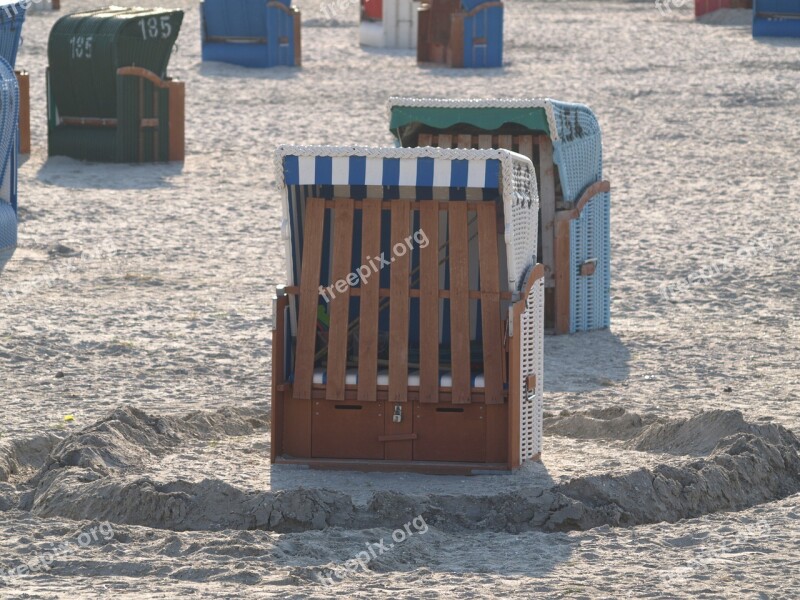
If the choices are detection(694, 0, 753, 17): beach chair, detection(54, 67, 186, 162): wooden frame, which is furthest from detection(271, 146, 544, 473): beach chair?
detection(694, 0, 753, 17): beach chair

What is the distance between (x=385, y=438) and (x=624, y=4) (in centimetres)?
2931

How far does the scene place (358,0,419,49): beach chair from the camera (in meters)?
27.2

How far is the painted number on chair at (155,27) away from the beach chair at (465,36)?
24.9 feet

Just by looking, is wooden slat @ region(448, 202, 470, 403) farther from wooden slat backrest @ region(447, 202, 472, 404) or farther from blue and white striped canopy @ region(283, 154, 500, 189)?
blue and white striped canopy @ region(283, 154, 500, 189)

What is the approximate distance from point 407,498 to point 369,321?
0.97 m

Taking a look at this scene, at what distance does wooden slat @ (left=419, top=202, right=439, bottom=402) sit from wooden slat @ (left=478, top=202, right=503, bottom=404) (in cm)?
21

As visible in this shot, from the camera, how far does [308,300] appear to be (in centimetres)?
694

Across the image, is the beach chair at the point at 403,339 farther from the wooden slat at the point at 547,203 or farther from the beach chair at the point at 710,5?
the beach chair at the point at 710,5

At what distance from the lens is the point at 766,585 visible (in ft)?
17.8

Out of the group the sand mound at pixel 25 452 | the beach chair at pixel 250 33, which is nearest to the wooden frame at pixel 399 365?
the sand mound at pixel 25 452

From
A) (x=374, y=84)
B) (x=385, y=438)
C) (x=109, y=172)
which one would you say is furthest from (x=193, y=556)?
(x=374, y=84)

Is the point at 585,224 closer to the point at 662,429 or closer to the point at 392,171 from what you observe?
the point at 662,429

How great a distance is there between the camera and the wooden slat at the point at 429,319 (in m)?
6.87

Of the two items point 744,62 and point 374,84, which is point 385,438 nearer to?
point 374,84
